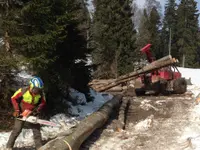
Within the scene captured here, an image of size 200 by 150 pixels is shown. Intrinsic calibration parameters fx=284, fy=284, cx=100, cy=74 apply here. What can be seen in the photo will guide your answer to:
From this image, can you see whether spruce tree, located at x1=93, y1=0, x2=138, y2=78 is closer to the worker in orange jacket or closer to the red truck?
the red truck

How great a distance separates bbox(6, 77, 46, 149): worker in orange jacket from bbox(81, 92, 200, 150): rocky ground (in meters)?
1.77

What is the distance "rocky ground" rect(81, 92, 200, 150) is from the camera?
768 cm

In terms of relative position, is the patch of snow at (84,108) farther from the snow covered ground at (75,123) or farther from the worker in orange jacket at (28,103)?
the worker in orange jacket at (28,103)

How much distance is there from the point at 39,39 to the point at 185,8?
55.3m

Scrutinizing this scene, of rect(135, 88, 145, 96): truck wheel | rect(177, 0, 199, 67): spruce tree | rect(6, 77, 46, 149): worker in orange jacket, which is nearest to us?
rect(6, 77, 46, 149): worker in orange jacket

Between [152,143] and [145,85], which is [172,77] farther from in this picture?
[152,143]

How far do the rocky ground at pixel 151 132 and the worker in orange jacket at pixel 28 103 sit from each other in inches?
69.5

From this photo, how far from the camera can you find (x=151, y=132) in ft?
29.8

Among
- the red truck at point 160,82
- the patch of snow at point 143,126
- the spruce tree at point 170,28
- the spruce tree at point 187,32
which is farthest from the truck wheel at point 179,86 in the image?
the spruce tree at point 170,28

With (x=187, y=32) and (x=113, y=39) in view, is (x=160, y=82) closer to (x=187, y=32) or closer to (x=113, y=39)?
(x=113, y=39)

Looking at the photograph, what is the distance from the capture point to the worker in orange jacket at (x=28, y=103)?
21.0 ft

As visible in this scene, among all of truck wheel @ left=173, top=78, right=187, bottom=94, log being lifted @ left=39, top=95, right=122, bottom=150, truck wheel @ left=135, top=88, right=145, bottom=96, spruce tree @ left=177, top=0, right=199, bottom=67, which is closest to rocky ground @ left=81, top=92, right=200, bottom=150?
log being lifted @ left=39, top=95, right=122, bottom=150

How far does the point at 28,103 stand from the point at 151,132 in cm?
429

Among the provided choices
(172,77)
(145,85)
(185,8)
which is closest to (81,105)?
(145,85)
